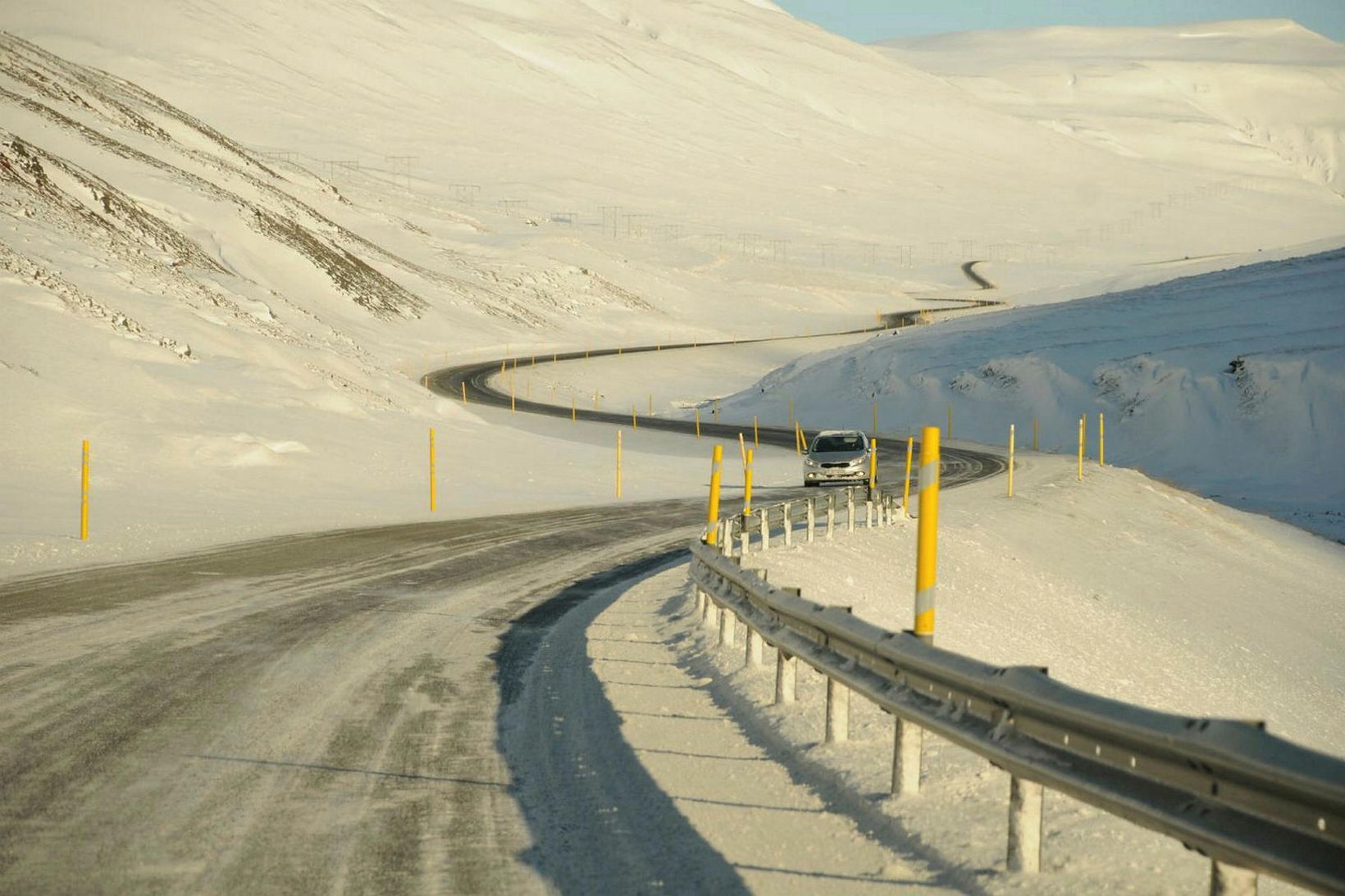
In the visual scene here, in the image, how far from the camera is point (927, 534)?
8.53 m

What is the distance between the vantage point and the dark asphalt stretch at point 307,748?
6.76 m

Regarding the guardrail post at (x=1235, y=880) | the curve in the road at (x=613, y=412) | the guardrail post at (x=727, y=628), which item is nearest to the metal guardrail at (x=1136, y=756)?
the guardrail post at (x=1235, y=880)

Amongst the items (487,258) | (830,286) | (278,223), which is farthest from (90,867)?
(830,286)

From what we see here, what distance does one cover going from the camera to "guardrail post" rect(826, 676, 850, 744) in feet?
30.4

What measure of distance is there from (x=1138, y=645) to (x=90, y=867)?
68.6 ft

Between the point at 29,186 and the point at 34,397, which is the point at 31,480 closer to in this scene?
the point at 34,397

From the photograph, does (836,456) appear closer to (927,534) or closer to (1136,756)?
(927,534)

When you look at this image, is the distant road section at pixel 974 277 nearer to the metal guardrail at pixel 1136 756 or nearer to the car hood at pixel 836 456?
the car hood at pixel 836 456

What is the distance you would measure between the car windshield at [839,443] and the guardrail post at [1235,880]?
33494 mm

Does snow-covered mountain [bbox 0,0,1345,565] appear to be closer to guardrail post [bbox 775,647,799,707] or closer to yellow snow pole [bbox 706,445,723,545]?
yellow snow pole [bbox 706,445,723,545]

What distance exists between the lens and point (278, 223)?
94812 mm

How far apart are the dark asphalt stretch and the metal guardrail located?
4.36 feet

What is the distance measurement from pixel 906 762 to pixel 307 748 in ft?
12.0

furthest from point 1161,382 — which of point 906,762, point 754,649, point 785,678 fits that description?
point 906,762
